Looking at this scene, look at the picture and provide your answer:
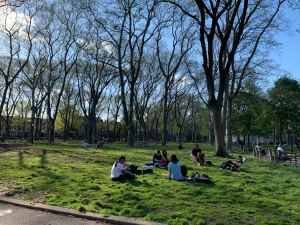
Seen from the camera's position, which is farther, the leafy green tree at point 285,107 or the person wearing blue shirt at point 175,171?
the leafy green tree at point 285,107

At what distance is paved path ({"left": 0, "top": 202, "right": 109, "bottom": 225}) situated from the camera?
8.20 metres

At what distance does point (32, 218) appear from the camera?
859cm

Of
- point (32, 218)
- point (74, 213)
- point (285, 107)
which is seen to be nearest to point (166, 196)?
point (74, 213)

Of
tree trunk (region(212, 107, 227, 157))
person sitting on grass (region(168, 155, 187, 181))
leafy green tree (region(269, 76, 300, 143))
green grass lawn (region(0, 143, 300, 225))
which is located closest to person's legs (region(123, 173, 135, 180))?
green grass lawn (region(0, 143, 300, 225))

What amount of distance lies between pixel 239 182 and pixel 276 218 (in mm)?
5158

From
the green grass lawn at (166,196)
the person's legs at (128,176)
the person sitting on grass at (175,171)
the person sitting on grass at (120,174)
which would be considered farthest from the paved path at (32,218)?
the person sitting on grass at (175,171)

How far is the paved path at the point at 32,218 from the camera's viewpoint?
820cm

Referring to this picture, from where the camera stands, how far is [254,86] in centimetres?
5891

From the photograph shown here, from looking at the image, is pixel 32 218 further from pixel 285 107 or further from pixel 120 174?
pixel 285 107

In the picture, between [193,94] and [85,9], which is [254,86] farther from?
[85,9]

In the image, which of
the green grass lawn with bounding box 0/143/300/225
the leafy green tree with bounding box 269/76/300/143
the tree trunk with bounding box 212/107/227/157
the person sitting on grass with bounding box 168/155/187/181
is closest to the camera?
the green grass lawn with bounding box 0/143/300/225

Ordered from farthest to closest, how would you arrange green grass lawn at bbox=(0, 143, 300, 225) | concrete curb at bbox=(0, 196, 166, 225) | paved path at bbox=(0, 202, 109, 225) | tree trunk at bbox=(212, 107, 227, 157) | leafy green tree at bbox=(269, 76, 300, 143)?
1. leafy green tree at bbox=(269, 76, 300, 143)
2. tree trunk at bbox=(212, 107, 227, 157)
3. green grass lawn at bbox=(0, 143, 300, 225)
4. paved path at bbox=(0, 202, 109, 225)
5. concrete curb at bbox=(0, 196, 166, 225)

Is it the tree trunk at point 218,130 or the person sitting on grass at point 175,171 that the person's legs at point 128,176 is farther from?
the tree trunk at point 218,130

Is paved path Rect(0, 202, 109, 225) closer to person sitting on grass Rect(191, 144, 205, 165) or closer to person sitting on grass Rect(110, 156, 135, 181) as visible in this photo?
person sitting on grass Rect(110, 156, 135, 181)
